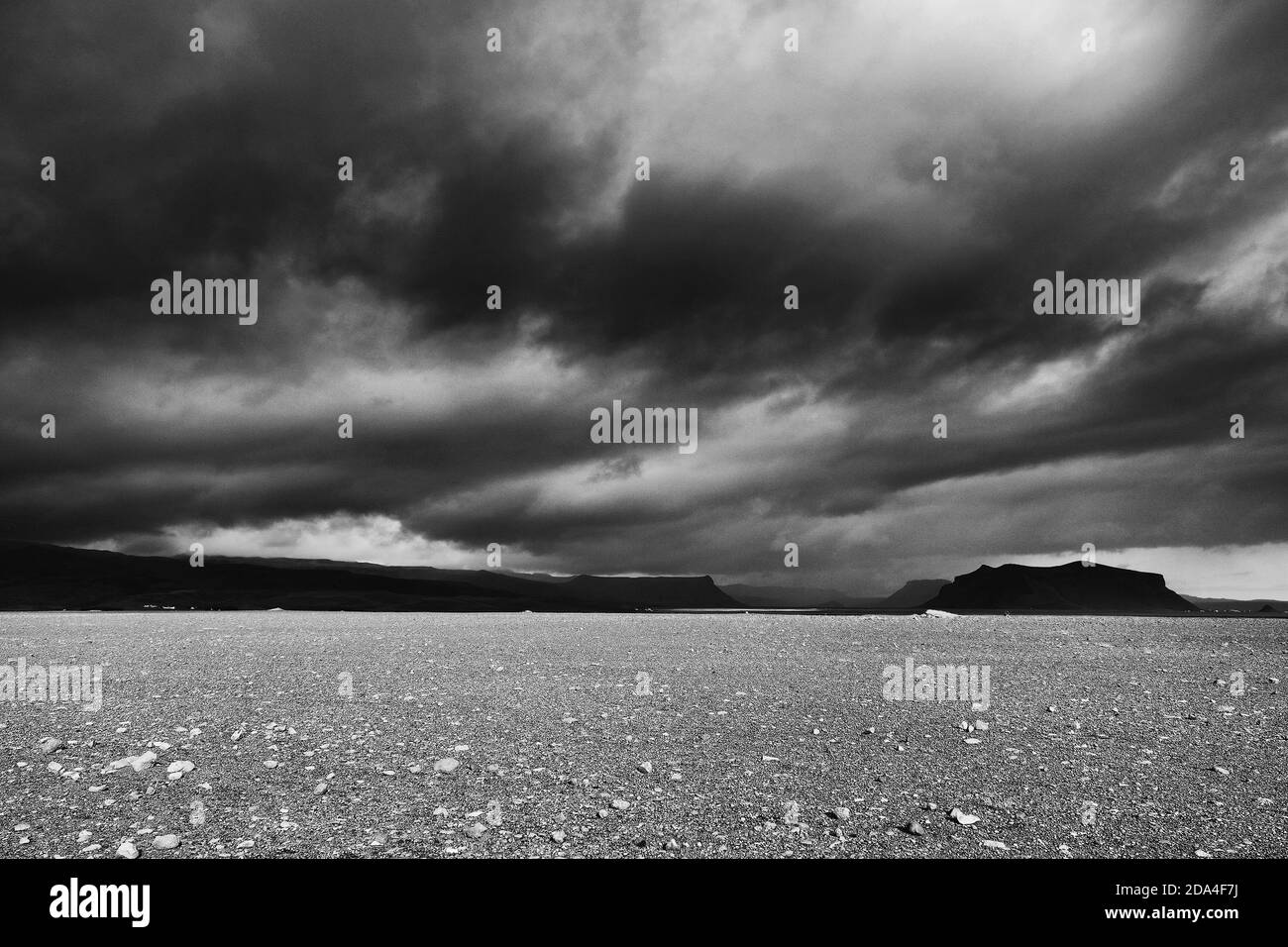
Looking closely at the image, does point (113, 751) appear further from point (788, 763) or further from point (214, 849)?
point (788, 763)

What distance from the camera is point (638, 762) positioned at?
380 inches

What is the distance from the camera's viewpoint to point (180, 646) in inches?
847

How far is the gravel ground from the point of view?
7.29 m

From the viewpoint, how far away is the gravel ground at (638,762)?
7289mm
